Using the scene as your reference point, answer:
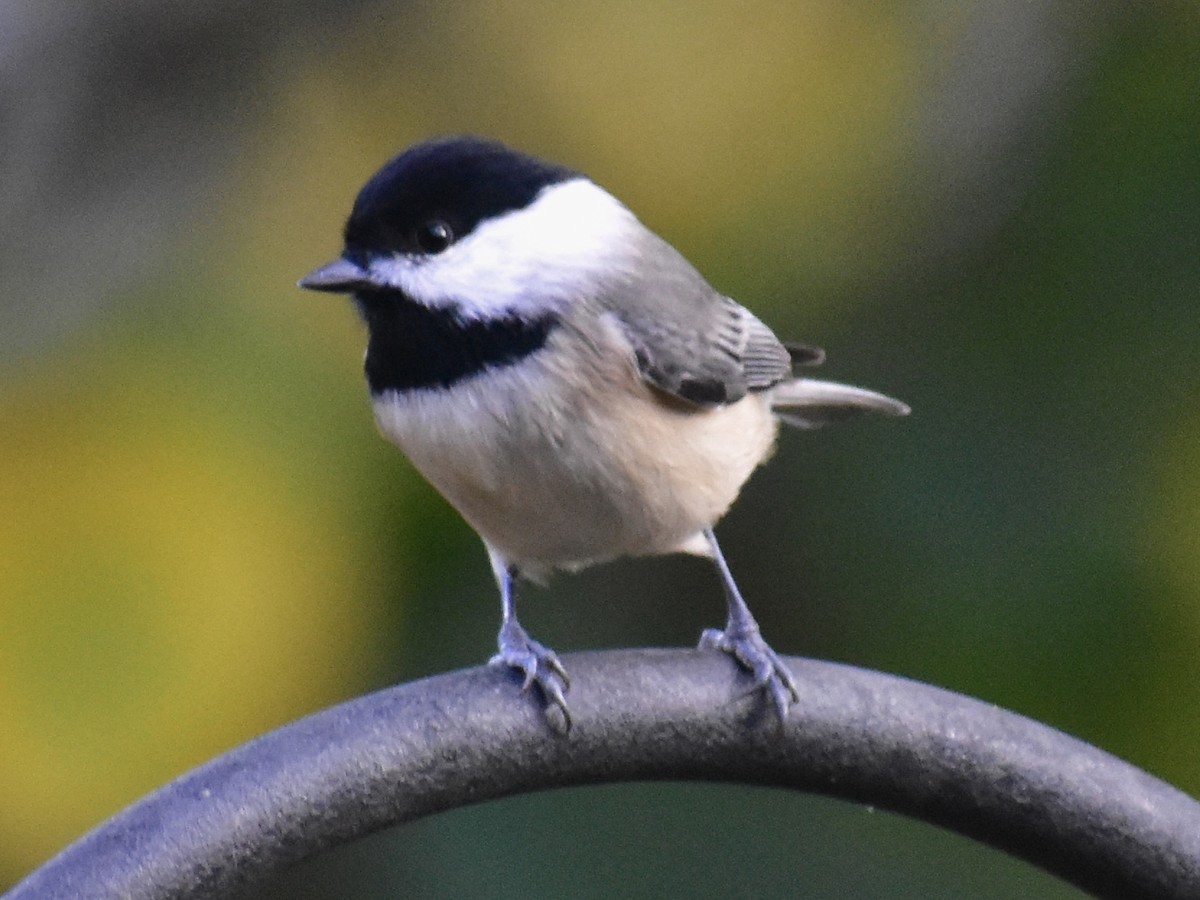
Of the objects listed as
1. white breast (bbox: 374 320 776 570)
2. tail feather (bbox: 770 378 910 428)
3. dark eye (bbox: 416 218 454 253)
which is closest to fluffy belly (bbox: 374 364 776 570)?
white breast (bbox: 374 320 776 570)

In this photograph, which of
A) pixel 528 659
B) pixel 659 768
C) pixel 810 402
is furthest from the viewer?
pixel 810 402

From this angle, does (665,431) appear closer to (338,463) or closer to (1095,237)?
(338,463)

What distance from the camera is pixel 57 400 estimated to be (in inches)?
58.2

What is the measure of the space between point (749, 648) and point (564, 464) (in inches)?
8.9

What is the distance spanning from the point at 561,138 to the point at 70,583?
60 cm

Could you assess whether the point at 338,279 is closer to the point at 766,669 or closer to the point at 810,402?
the point at 766,669

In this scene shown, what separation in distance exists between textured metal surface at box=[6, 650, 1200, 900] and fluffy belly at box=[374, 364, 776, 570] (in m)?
0.26

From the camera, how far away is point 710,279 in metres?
1.61

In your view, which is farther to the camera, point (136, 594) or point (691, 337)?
point (691, 337)

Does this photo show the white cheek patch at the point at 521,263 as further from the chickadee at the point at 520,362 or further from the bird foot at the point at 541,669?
the bird foot at the point at 541,669

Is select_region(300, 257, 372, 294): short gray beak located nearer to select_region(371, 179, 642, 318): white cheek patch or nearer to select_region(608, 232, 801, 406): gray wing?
select_region(371, 179, 642, 318): white cheek patch

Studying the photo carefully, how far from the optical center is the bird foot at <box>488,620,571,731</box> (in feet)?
3.75

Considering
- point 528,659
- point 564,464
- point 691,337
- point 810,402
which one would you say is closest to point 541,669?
point 528,659

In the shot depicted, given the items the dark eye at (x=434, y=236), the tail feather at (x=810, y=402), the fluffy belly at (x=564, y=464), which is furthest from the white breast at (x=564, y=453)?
the tail feather at (x=810, y=402)
